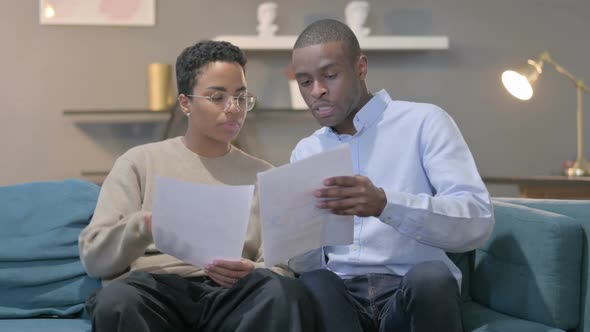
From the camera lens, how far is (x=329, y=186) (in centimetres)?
161

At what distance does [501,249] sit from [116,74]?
9.61 ft

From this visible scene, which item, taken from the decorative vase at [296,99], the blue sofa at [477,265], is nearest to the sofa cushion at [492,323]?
the blue sofa at [477,265]

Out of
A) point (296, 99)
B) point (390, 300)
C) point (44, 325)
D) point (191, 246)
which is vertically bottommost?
point (44, 325)

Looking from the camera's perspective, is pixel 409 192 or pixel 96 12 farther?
pixel 96 12

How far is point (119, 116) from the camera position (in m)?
4.37

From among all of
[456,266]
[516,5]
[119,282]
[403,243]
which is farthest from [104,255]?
[516,5]

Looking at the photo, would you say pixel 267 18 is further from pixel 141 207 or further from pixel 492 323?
pixel 492 323

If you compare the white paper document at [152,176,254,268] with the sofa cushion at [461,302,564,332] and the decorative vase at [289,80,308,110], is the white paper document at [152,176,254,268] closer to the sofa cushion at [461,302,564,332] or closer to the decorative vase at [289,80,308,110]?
the sofa cushion at [461,302,564,332]

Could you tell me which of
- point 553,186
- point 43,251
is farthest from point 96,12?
point 553,186

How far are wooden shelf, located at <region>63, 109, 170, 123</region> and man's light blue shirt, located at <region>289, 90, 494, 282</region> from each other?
2.41m

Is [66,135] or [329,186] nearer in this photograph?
[329,186]

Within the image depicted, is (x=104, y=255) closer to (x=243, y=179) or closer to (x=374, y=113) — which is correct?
(x=243, y=179)

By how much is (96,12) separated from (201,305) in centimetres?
282

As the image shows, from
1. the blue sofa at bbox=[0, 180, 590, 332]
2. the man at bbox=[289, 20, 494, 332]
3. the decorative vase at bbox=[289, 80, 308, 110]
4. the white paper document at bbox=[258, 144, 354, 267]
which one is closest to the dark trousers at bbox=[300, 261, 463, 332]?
the man at bbox=[289, 20, 494, 332]
